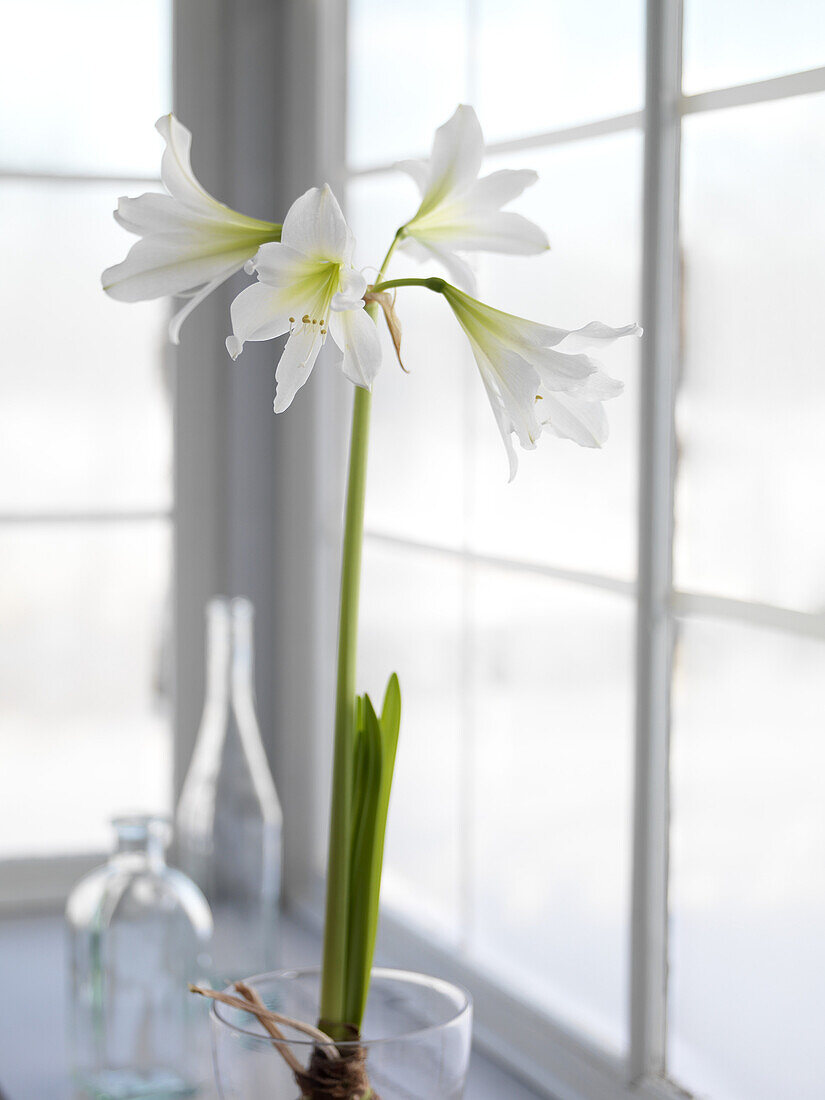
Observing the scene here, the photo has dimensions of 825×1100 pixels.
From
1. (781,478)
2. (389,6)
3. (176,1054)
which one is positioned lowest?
(176,1054)

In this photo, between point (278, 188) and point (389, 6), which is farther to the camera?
point (278, 188)

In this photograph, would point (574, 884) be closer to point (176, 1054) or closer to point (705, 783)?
point (705, 783)

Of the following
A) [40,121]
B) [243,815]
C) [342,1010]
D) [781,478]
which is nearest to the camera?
[342,1010]

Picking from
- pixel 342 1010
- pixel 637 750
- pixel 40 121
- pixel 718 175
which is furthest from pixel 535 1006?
pixel 40 121

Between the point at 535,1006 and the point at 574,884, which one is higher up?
the point at 574,884

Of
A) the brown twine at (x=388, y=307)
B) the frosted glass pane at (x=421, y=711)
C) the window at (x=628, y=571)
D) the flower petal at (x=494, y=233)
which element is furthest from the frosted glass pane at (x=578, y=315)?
the brown twine at (x=388, y=307)

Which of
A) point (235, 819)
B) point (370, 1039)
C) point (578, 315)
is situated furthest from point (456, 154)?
point (235, 819)

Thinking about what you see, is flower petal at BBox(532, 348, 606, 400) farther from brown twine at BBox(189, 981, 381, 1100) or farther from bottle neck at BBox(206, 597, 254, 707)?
bottle neck at BBox(206, 597, 254, 707)

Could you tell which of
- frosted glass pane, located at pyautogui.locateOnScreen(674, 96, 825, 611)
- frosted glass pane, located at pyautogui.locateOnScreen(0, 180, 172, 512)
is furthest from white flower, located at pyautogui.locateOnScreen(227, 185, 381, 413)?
frosted glass pane, located at pyautogui.locateOnScreen(0, 180, 172, 512)

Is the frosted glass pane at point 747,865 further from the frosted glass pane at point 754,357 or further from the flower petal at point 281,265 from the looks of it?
the flower petal at point 281,265
